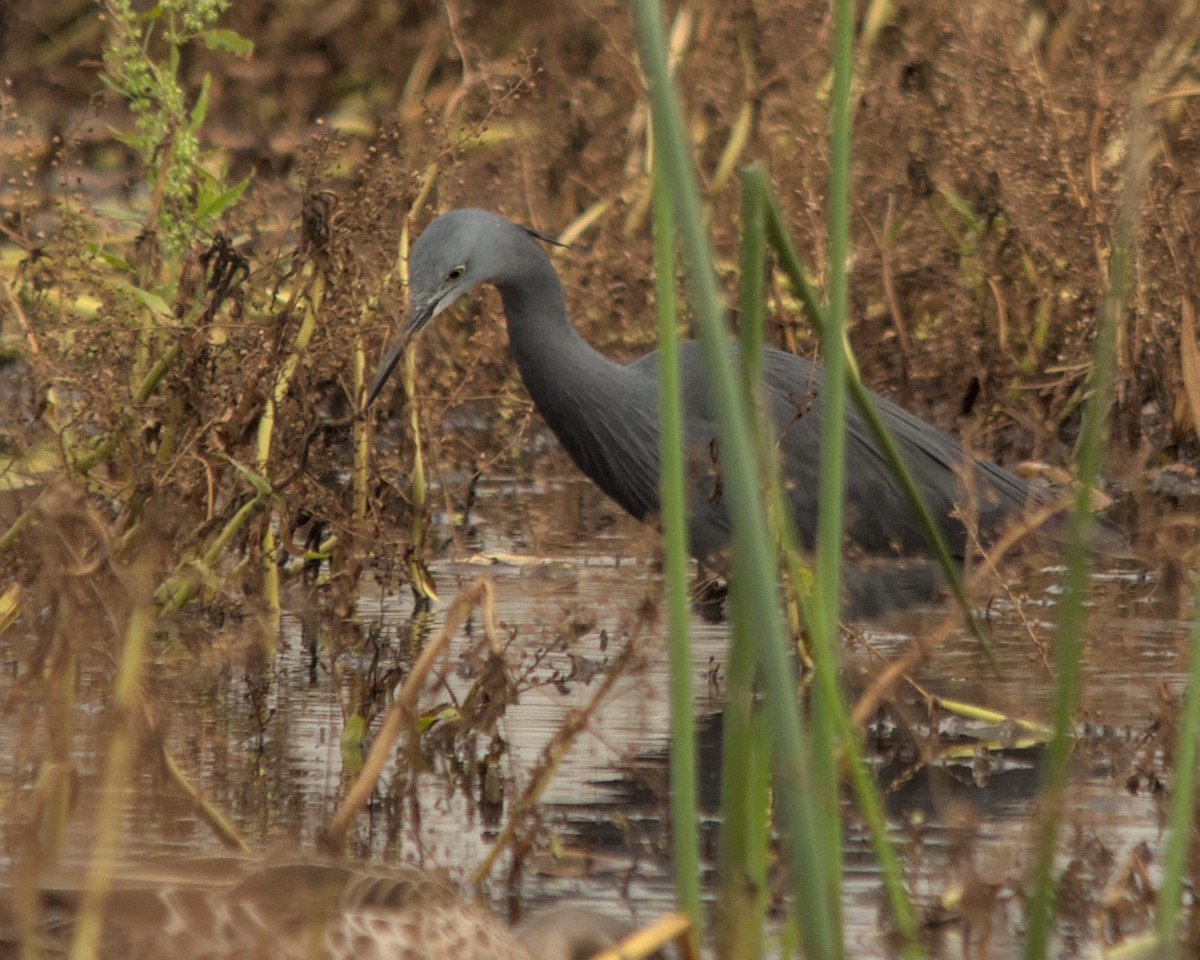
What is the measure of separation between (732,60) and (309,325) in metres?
2.69

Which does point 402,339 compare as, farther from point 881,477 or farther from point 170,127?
point 881,477

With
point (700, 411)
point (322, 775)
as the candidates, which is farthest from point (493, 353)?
point (322, 775)

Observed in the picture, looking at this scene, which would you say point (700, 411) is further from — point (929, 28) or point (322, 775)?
point (929, 28)

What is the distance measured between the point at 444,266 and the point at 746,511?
272 centimetres

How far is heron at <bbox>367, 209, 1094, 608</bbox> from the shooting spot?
4.46m

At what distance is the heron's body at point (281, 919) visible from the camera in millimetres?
2193

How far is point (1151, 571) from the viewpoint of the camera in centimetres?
496

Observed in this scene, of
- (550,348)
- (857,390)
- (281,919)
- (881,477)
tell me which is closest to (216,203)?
(550,348)

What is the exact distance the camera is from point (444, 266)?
4.23 metres

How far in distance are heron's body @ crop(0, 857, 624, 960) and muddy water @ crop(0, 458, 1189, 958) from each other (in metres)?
0.21

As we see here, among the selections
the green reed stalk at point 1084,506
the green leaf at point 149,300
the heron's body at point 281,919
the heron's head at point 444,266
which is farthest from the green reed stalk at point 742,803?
the heron's head at point 444,266

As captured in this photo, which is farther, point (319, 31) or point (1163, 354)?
point (319, 31)

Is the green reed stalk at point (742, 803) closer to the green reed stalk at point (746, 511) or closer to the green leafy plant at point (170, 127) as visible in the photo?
the green reed stalk at point (746, 511)

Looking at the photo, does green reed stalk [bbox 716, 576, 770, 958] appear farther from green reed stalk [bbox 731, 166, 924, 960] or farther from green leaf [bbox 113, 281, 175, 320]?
green leaf [bbox 113, 281, 175, 320]
